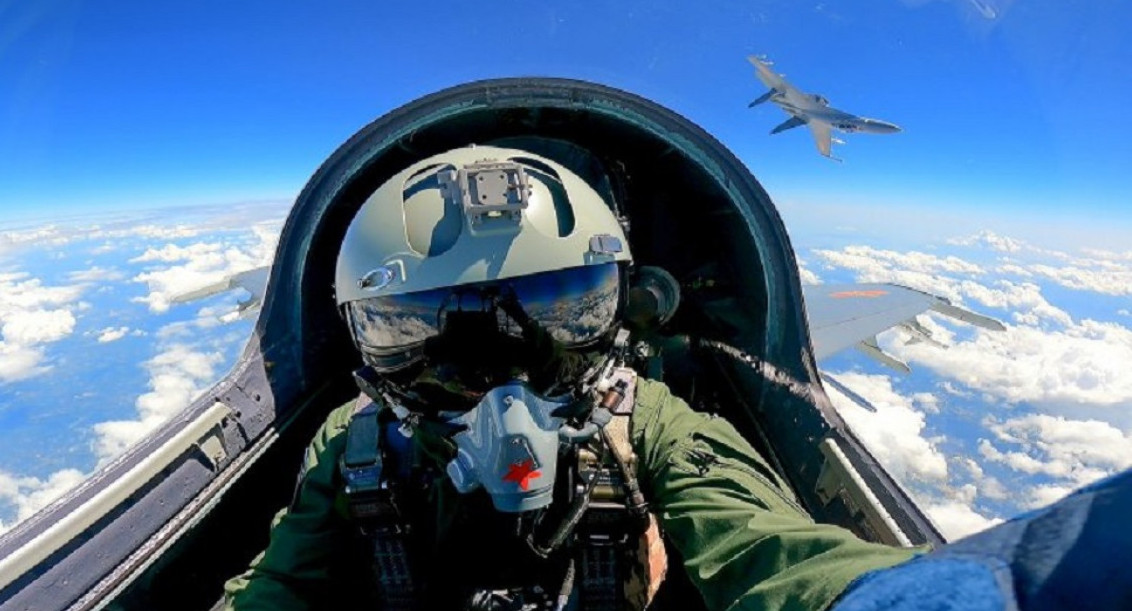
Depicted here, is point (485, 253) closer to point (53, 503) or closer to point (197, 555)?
point (53, 503)

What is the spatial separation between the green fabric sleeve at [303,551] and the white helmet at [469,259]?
51 cm

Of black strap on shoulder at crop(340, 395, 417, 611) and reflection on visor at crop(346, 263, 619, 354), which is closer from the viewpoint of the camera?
reflection on visor at crop(346, 263, 619, 354)

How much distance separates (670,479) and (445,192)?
109cm

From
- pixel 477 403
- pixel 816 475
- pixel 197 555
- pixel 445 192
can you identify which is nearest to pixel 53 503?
pixel 197 555

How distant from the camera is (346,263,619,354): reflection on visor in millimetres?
1498

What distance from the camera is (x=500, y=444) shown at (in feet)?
4.60

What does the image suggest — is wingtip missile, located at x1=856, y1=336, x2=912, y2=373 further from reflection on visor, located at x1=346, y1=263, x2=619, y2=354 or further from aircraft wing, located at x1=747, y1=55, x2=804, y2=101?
aircraft wing, located at x1=747, y1=55, x2=804, y2=101

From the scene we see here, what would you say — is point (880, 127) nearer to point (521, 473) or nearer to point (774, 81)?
point (774, 81)

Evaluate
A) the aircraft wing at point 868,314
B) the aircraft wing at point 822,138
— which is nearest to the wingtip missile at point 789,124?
the aircraft wing at point 822,138

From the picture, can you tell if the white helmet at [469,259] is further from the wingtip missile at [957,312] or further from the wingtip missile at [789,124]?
the wingtip missile at [789,124]

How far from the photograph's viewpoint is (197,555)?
1.99 metres

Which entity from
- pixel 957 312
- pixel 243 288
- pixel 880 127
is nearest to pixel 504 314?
pixel 243 288

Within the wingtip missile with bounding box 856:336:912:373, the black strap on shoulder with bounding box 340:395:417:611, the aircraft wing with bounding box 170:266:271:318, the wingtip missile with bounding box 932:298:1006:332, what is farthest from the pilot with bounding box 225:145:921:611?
the wingtip missile with bounding box 932:298:1006:332

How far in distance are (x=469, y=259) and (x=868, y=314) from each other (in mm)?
5265
